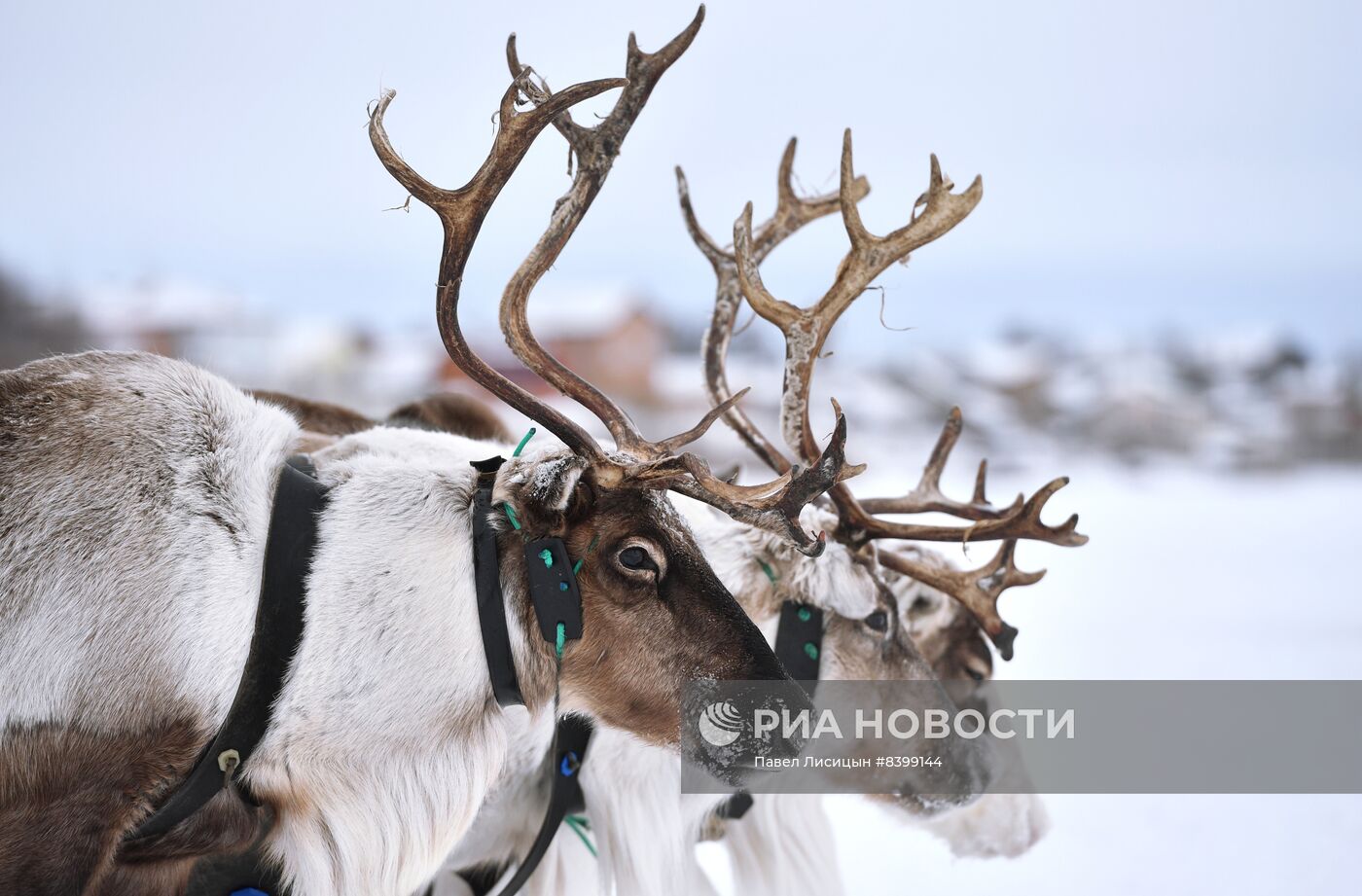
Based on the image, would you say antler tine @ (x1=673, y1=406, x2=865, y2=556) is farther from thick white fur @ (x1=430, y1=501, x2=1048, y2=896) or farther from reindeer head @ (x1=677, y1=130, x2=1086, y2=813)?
thick white fur @ (x1=430, y1=501, x2=1048, y2=896)

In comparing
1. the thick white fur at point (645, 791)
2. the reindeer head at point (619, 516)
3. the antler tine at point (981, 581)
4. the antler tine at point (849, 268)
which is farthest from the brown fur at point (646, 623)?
the antler tine at point (981, 581)

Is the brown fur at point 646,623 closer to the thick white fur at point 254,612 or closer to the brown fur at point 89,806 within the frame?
the thick white fur at point 254,612

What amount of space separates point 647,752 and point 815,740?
0.47 meters

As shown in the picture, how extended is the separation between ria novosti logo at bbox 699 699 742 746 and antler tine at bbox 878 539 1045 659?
1226 millimetres

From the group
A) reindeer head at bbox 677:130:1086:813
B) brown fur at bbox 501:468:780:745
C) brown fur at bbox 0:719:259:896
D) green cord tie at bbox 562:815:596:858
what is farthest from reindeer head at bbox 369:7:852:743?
green cord tie at bbox 562:815:596:858

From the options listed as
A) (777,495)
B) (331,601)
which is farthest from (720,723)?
(331,601)

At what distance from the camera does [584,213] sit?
243 centimetres

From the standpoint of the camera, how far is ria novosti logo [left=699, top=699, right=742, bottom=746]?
222 centimetres

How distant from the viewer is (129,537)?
1.90m

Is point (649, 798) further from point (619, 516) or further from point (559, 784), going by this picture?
point (619, 516)

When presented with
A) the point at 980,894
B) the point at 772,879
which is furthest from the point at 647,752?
the point at 980,894

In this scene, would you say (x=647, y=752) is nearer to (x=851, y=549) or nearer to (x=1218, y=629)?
(x=851, y=549)

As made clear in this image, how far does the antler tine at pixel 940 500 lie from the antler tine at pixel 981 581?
15 cm

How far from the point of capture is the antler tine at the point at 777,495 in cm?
229
